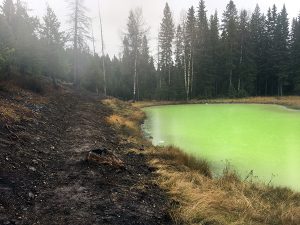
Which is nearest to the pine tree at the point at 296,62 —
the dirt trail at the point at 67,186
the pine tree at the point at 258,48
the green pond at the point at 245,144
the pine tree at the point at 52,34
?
the pine tree at the point at 258,48

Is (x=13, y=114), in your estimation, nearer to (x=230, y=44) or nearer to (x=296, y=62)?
(x=230, y=44)

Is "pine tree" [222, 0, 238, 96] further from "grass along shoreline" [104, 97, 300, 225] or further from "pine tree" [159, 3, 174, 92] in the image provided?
"grass along shoreline" [104, 97, 300, 225]

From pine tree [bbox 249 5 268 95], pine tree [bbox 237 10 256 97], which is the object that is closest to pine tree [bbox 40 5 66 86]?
pine tree [bbox 237 10 256 97]

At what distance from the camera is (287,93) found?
2080 inches

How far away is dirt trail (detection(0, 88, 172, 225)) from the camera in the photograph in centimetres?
549

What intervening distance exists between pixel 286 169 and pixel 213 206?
198 inches

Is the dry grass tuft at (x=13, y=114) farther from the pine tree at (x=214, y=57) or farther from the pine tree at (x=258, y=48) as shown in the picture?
the pine tree at (x=258, y=48)

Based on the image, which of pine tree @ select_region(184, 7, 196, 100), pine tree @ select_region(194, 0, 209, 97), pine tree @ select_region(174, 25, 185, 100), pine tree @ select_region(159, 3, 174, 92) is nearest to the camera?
pine tree @ select_region(174, 25, 185, 100)

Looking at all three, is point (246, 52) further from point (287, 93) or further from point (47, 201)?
point (47, 201)

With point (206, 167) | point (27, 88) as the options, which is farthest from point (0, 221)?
point (27, 88)

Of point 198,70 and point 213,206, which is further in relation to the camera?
point 198,70

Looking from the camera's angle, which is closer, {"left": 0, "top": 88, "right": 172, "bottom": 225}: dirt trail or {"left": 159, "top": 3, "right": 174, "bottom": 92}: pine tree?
{"left": 0, "top": 88, "right": 172, "bottom": 225}: dirt trail

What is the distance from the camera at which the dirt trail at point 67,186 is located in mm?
5492

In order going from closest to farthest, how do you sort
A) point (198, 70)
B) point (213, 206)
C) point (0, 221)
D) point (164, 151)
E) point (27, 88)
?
point (0, 221) < point (213, 206) < point (164, 151) < point (27, 88) < point (198, 70)
